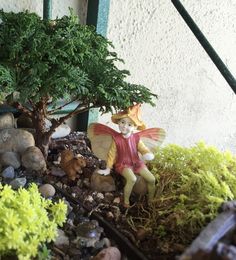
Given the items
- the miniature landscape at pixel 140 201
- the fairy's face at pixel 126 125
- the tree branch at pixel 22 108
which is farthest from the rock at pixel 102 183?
the tree branch at pixel 22 108

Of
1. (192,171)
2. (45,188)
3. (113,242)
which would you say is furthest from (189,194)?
(45,188)

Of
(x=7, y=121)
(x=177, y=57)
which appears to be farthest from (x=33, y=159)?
(x=177, y=57)

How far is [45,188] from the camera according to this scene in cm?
78

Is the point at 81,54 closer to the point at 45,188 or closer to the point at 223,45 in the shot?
the point at 45,188

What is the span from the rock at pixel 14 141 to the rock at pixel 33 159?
2 centimetres

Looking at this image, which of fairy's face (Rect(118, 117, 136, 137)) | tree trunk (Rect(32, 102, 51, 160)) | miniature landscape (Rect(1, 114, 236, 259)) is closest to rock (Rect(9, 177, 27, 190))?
miniature landscape (Rect(1, 114, 236, 259))

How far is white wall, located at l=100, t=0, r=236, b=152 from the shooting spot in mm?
1241

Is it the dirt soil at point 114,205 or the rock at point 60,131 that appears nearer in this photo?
the dirt soil at point 114,205

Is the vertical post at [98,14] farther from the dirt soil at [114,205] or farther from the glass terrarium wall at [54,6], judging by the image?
the dirt soil at [114,205]

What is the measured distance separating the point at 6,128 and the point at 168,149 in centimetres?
38

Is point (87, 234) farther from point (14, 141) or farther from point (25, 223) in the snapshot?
point (14, 141)

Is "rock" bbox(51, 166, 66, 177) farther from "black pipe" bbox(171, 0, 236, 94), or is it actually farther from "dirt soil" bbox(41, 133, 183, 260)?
"black pipe" bbox(171, 0, 236, 94)

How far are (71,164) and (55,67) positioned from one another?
0.72ft

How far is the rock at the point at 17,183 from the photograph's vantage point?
0.78 meters
